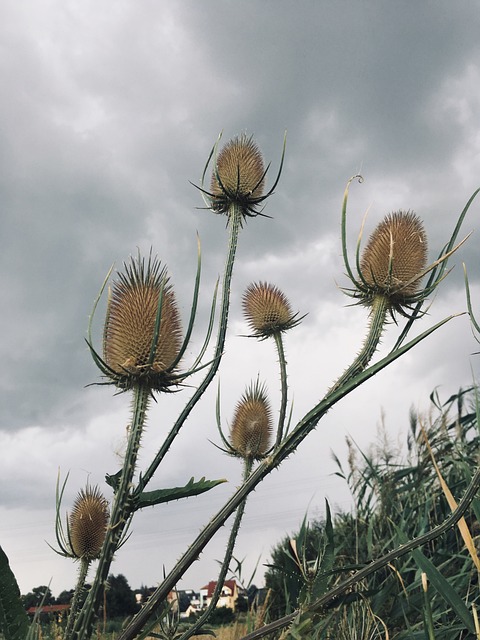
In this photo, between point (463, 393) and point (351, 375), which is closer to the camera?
point (351, 375)

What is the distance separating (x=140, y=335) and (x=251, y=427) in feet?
8.83

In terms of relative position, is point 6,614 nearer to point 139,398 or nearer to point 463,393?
point 139,398

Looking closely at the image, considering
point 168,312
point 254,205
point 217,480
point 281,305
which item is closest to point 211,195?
point 254,205

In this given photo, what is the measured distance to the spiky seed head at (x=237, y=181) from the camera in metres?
4.19

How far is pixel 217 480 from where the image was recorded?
2.52 metres

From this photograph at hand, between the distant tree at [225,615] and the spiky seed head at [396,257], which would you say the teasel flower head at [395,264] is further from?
the distant tree at [225,615]

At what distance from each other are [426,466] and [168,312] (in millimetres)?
3281

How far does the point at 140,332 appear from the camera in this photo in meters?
2.91

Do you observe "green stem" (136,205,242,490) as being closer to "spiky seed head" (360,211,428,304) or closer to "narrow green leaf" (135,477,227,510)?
"narrow green leaf" (135,477,227,510)

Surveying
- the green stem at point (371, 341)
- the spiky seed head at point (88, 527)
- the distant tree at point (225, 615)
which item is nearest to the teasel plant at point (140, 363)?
the green stem at point (371, 341)

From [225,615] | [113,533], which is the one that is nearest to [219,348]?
[113,533]

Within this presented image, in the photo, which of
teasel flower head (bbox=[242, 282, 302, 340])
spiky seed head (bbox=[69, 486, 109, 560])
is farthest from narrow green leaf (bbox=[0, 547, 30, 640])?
teasel flower head (bbox=[242, 282, 302, 340])

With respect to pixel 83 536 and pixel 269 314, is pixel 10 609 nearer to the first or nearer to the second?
pixel 83 536

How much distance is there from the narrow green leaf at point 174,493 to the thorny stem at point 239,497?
5.9 inches
